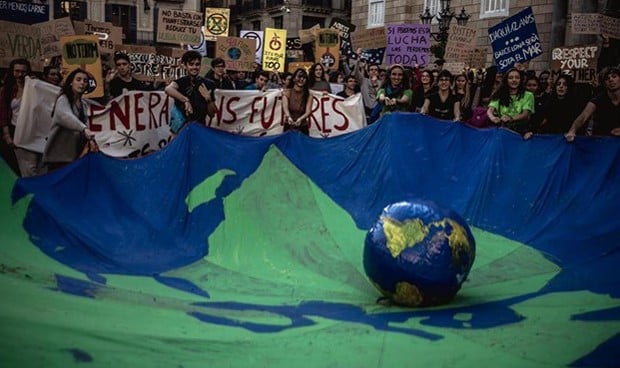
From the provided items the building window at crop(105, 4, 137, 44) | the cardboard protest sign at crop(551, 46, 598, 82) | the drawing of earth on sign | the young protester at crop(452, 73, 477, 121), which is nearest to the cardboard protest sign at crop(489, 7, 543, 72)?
the cardboard protest sign at crop(551, 46, 598, 82)

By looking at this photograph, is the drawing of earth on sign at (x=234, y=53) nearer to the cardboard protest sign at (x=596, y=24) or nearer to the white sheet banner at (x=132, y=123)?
the white sheet banner at (x=132, y=123)

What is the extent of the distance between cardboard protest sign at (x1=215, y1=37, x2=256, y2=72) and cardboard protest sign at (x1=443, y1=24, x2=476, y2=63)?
3.87m

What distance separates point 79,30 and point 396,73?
6491mm

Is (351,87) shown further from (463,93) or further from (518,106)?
(518,106)

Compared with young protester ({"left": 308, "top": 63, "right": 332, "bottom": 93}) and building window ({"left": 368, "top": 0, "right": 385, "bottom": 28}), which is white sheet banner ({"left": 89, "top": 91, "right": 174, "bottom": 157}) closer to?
young protester ({"left": 308, "top": 63, "right": 332, "bottom": 93})

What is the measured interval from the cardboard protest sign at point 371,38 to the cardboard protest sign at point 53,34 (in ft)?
18.4

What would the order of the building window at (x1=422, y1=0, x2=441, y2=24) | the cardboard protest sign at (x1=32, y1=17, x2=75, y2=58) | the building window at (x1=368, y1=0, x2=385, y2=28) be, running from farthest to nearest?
the building window at (x1=368, y1=0, x2=385, y2=28) → the building window at (x1=422, y1=0, x2=441, y2=24) → the cardboard protest sign at (x1=32, y1=17, x2=75, y2=58)

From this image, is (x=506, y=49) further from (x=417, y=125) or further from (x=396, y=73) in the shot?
(x=417, y=125)

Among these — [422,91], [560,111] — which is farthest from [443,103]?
[560,111]

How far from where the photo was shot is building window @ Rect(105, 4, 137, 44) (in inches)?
1630

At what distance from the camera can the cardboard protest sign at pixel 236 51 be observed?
13.5m

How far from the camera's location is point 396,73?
931cm

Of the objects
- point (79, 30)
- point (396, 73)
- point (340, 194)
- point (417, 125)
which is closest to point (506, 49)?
point (396, 73)

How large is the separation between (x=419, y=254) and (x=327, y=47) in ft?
29.8
